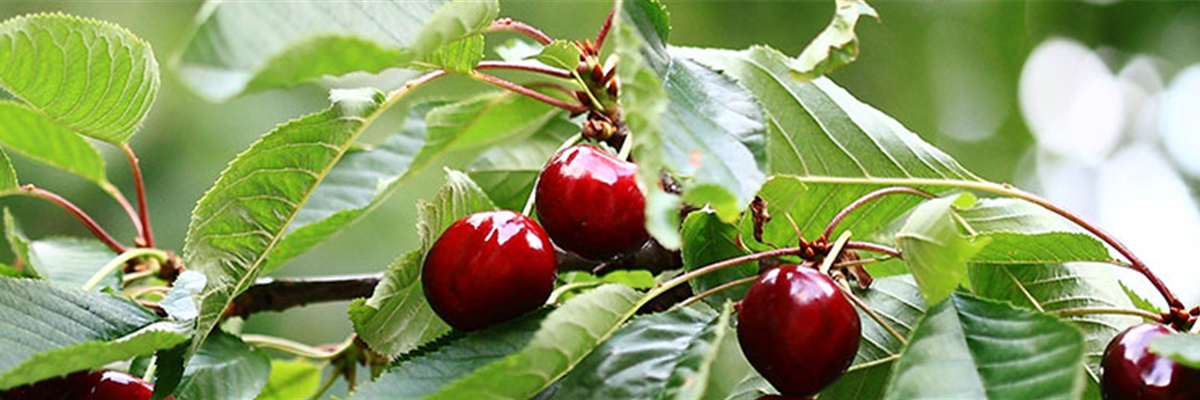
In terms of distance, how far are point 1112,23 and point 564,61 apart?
2929mm

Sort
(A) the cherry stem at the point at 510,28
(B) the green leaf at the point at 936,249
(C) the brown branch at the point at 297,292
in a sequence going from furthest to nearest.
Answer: (C) the brown branch at the point at 297,292
(A) the cherry stem at the point at 510,28
(B) the green leaf at the point at 936,249

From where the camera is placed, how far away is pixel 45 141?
76cm

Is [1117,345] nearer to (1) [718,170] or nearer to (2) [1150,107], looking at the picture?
(1) [718,170]

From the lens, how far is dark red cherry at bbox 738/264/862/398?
536 millimetres

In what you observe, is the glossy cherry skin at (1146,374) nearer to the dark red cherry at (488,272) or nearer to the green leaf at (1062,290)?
the green leaf at (1062,290)

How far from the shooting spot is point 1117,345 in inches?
23.0

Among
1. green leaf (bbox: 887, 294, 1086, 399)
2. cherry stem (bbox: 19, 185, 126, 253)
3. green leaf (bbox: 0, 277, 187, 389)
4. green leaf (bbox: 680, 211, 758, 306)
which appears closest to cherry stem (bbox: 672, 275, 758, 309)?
green leaf (bbox: 680, 211, 758, 306)

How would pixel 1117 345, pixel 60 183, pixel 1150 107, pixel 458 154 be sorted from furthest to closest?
1. pixel 1150 107
2. pixel 458 154
3. pixel 60 183
4. pixel 1117 345

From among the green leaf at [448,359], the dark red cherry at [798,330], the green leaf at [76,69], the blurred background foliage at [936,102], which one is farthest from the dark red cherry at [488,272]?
the blurred background foliage at [936,102]

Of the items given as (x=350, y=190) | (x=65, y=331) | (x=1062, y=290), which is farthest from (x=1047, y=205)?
(x=65, y=331)

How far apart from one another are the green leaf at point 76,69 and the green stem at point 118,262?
14 cm

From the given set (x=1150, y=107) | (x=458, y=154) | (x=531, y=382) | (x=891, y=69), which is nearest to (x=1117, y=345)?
(x=531, y=382)

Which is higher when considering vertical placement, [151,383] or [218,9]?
[218,9]

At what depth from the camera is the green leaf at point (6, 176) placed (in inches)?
31.3
